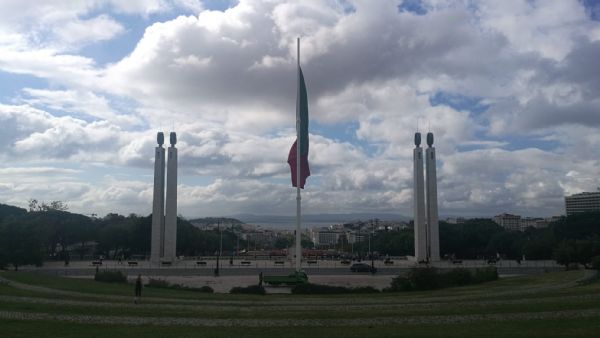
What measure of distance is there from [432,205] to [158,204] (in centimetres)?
3435

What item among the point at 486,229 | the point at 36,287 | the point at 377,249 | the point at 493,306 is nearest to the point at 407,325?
the point at 493,306

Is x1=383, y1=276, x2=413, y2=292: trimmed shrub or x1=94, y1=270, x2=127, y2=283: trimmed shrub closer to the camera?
x1=383, y1=276, x2=413, y2=292: trimmed shrub

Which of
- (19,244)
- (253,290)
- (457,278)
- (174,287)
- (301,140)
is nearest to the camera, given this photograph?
(253,290)

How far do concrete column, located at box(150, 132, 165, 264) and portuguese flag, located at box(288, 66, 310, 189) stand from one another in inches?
1360

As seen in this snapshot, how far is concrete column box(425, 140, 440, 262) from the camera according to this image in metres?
68.8

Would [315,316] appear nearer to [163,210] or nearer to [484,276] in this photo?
[484,276]

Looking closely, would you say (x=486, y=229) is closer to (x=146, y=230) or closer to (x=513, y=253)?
(x=513, y=253)

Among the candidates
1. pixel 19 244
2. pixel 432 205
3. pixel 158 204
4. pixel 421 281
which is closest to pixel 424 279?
pixel 421 281

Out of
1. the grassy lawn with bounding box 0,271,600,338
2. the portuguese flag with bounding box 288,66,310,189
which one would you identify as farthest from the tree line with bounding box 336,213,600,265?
the grassy lawn with bounding box 0,271,600,338

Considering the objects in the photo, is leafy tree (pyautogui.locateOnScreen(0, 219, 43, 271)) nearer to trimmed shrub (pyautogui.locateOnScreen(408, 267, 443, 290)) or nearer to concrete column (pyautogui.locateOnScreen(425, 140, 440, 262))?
trimmed shrub (pyautogui.locateOnScreen(408, 267, 443, 290))

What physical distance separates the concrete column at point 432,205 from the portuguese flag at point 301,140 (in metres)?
37.2

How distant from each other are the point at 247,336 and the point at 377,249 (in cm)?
8687

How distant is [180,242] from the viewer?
275ft

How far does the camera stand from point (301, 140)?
1426 inches
